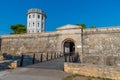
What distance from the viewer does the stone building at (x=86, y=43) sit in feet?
55.4

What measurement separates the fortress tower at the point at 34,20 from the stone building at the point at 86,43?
3002 cm

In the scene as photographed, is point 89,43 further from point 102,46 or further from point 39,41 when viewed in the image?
point 39,41

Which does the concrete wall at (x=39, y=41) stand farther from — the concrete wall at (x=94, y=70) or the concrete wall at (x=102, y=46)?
the concrete wall at (x=94, y=70)

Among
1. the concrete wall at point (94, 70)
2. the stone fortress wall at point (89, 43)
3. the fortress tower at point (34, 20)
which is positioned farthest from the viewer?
the fortress tower at point (34, 20)

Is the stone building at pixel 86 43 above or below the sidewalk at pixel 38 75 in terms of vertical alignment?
above

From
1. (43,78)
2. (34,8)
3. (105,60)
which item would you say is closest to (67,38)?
(105,60)

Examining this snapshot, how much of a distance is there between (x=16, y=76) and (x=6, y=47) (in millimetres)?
17116

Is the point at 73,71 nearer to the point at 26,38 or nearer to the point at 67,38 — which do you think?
the point at 67,38

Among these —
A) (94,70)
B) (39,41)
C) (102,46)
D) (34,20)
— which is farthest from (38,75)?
(34,20)

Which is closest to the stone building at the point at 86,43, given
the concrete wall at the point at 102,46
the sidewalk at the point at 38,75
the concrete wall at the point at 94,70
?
the concrete wall at the point at 102,46

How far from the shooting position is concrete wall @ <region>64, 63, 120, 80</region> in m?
7.49

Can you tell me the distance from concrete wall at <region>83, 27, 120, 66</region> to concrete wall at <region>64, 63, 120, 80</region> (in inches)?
354

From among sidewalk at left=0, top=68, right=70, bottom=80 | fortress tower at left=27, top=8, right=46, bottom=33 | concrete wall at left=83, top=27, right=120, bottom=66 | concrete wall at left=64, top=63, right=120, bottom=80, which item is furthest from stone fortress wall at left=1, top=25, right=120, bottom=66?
fortress tower at left=27, top=8, right=46, bottom=33

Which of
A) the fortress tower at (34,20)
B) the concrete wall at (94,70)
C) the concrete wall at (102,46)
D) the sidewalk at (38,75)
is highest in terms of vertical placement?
the fortress tower at (34,20)
